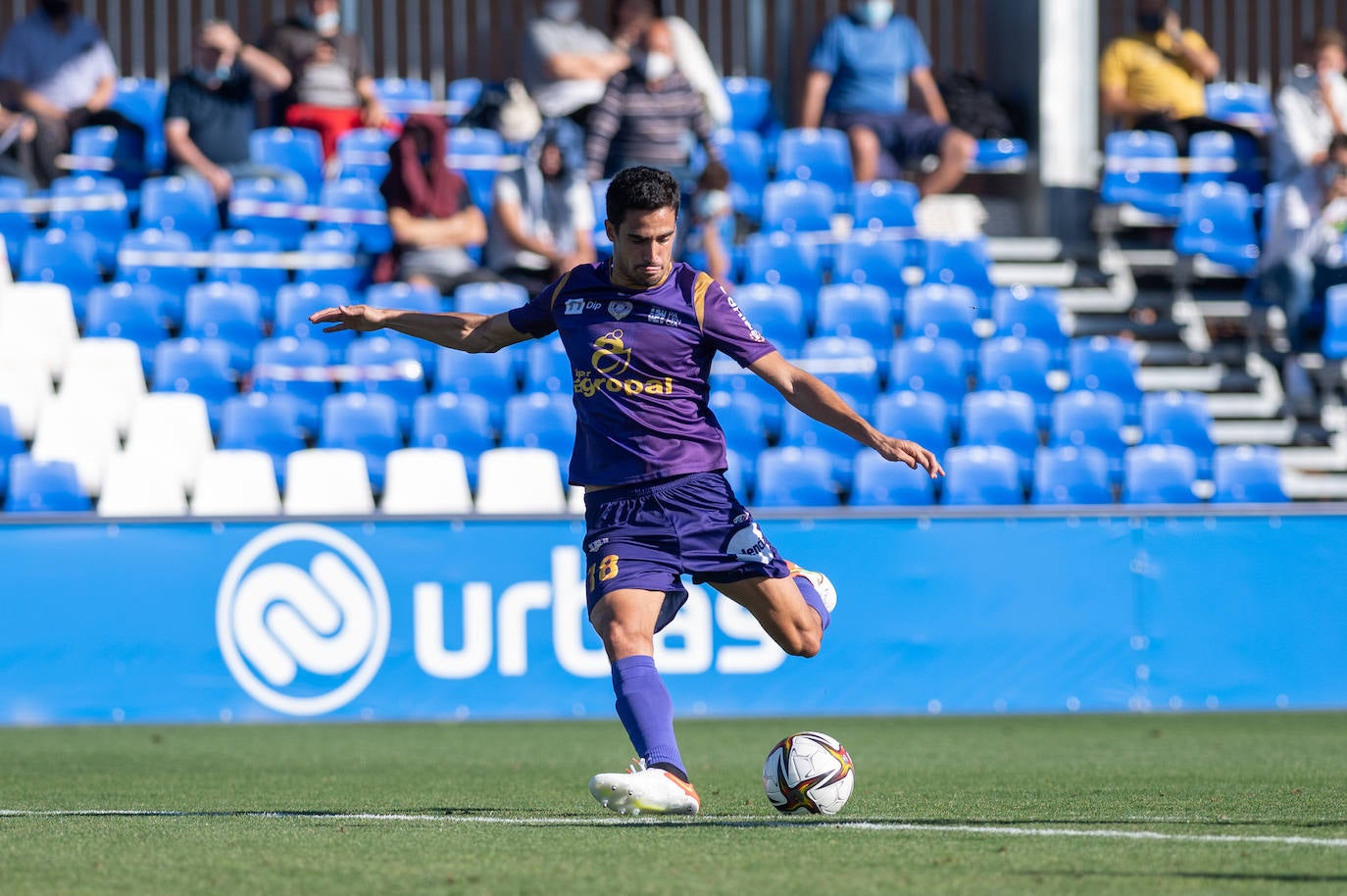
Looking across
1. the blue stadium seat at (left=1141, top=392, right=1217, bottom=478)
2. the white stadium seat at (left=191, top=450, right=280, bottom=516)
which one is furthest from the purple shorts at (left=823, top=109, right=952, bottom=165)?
the white stadium seat at (left=191, top=450, right=280, bottom=516)

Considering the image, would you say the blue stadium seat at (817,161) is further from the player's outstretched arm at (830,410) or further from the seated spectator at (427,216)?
the player's outstretched arm at (830,410)

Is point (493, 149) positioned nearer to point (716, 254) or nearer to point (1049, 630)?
point (716, 254)

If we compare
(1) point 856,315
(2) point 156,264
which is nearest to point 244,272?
(2) point 156,264

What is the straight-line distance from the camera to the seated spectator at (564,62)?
15922mm

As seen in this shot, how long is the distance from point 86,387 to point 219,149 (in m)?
3.12

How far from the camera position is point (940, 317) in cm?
1384

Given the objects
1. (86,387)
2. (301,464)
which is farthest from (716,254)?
(86,387)

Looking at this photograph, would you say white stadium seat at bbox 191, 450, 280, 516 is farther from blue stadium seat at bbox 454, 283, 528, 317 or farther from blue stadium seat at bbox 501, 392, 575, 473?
blue stadium seat at bbox 454, 283, 528, 317

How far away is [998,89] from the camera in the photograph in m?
17.4

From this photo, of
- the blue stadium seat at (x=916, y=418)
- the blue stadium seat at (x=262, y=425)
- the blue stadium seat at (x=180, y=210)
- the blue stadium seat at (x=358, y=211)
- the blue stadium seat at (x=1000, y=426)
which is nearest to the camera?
the blue stadium seat at (x=262, y=425)

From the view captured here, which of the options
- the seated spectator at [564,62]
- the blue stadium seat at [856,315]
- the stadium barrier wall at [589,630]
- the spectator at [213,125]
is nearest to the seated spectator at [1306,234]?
the blue stadium seat at [856,315]

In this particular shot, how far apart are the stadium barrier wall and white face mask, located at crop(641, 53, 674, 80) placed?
15.9 feet

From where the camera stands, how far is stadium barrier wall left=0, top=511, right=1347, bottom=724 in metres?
10.8

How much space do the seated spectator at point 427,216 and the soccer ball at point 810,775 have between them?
8.49 m
